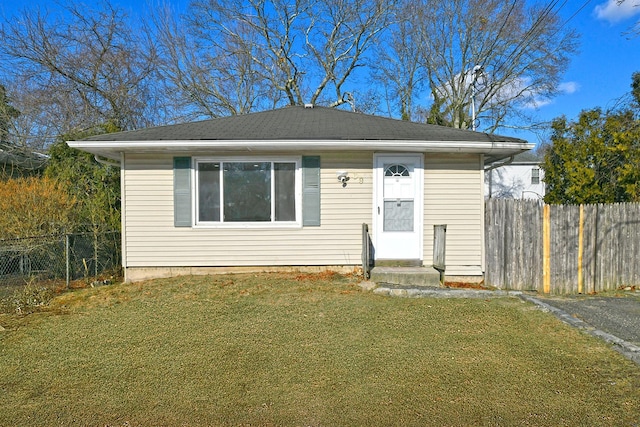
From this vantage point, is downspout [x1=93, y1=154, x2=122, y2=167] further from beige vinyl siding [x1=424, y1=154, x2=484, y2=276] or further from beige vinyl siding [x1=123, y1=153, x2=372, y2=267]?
beige vinyl siding [x1=424, y1=154, x2=484, y2=276]

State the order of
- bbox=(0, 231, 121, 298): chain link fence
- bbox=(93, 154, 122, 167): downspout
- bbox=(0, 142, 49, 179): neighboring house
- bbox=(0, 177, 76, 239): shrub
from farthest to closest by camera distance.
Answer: bbox=(0, 142, 49, 179): neighboring house, bbox=(93, 154, 122, 167): downspout, bbox=(0, 177, 76, 239): shrub, bbox=(0, 231, 121, 298): chain link fence

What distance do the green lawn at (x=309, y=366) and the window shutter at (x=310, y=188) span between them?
2.10 m

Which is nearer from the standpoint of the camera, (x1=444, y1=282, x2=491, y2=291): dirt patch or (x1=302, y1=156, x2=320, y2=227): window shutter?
(x1=444, y1=282, x2=491, y2=291): dirt patch

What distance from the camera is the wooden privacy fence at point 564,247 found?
7395mm

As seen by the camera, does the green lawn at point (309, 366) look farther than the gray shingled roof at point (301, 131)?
No

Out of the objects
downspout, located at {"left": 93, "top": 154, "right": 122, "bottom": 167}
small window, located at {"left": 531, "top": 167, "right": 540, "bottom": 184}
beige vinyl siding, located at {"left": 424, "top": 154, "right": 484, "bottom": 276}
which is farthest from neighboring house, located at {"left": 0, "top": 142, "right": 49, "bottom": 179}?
small window, located at {"left": 531, "top": 167, "right": 540, "bottom": 184}

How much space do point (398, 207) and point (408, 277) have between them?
1499 millimetres

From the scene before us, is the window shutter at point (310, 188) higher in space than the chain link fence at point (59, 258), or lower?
higher

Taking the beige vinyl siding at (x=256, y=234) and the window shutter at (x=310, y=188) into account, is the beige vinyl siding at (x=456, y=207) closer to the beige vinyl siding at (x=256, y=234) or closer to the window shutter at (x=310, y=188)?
the beige vinyl siding at (x=256, y=234)

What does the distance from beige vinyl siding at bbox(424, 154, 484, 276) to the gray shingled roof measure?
21.7 inches

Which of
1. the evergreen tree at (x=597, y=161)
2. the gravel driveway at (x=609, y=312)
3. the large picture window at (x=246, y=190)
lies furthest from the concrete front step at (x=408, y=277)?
the evergreen tree at (x=597, y=161)

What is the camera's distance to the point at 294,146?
7.36 metres

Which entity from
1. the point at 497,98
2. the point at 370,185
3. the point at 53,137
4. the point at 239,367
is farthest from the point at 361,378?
the point at 497,98

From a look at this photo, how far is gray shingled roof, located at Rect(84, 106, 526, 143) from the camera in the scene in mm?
7371
